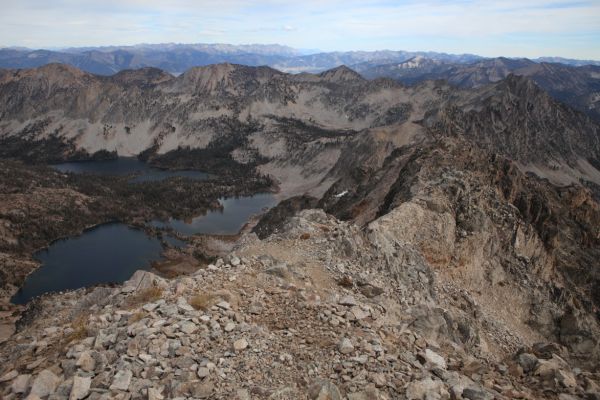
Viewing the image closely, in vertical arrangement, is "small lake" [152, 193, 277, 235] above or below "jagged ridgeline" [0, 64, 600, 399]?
below

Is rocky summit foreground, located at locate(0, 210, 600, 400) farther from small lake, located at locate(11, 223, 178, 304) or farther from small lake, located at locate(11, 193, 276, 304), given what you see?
small lake, located at locate(11, 193, 276, 304)

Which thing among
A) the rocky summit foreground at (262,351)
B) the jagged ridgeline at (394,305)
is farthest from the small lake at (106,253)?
the rocky summit foreground at (262,351)

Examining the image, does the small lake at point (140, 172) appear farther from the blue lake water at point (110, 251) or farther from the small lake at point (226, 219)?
the blue lake water at point (110, 251)

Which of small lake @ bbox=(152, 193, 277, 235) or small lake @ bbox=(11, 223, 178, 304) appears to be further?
small lake @ bbox=(152, 193, 277, 235)

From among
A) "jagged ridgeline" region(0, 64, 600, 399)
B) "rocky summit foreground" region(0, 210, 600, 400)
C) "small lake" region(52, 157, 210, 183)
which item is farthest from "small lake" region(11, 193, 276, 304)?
"rocky summit foreground" region(0, 210, 600, 400)

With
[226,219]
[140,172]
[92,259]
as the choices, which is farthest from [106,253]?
[140,172]

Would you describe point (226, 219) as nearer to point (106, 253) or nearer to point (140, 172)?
point (106, 253)
